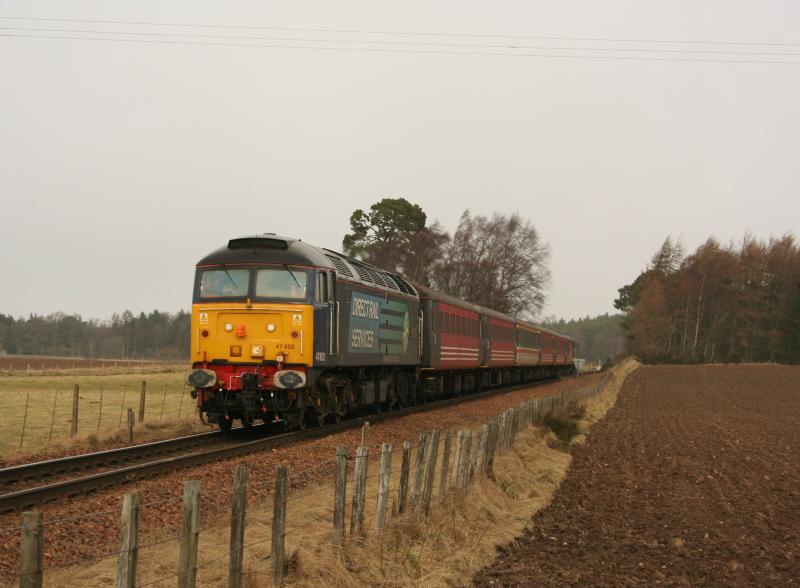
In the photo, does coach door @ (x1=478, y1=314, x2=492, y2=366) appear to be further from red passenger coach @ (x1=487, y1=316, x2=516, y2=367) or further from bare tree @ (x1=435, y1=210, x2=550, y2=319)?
bare tree @ (x1=435, y1=210, x2=550, y2=319)

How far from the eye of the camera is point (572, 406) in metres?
25.1

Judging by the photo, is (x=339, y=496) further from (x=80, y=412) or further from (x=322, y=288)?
(x=80, y=412)

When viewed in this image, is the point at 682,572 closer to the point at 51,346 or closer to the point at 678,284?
the point at 678,284

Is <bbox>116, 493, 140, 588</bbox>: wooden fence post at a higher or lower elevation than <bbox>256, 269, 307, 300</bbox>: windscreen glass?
lower

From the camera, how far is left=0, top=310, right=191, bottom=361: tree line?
164m

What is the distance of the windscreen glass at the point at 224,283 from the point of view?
15945mm

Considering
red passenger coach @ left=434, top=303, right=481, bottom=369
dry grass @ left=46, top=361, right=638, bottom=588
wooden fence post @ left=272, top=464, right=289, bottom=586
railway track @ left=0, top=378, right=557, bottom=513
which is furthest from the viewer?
red passenger coach @ left=434, top=303, right=481, bottom=369

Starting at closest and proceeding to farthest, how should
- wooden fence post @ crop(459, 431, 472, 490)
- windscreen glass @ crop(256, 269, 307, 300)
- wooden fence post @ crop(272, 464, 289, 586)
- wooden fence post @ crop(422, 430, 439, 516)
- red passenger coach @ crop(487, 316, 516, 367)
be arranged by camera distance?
wooden fence post @ crop(272, 464, 289, 586) < wooden fence post @ crop(422, 430, 439, 516) < wooden fence post @ crop(459, 431, 472, 490) < windscreen glass @ crop(256, 269, 307, 300) < red passenger coach @ crop(487, 316, 516, 367)

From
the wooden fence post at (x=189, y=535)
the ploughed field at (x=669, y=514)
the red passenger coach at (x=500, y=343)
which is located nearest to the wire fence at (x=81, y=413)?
the ploughed field at (x=669, y=514)

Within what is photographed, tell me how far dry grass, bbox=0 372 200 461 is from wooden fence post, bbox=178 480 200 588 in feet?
31.2

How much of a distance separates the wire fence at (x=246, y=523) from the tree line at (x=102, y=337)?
151284mm

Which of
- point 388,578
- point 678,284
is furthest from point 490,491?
point 678,284

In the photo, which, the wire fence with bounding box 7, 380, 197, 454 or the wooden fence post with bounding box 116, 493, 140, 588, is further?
the wire fence with bounding box 7, 380, 197, 454

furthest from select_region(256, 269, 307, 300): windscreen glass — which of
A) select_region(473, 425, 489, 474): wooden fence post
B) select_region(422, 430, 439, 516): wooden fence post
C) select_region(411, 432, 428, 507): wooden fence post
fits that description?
select_region(411, 432, 428, 507): wooden fence post
